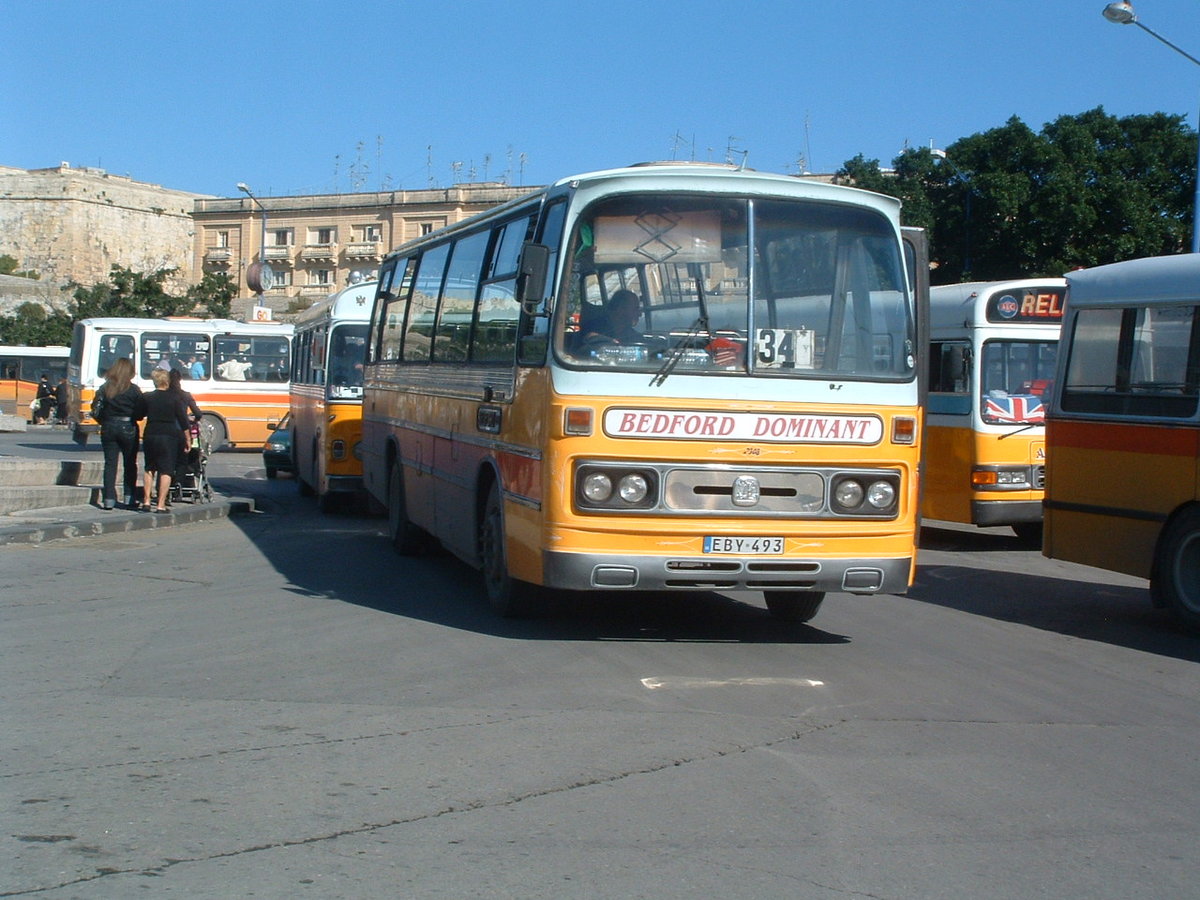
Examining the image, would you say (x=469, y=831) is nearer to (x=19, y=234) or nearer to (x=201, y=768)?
(x=201, y=768)

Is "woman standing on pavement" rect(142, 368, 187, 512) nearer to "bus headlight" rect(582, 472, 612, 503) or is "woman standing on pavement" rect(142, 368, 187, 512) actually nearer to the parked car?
the parked car

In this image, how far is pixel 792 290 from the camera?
8.23m

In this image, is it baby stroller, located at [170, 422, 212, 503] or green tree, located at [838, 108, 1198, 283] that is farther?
green tree, located at [838, 108, 1198, 283]

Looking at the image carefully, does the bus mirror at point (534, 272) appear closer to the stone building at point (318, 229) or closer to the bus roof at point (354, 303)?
the bus roof at point (354, 303)

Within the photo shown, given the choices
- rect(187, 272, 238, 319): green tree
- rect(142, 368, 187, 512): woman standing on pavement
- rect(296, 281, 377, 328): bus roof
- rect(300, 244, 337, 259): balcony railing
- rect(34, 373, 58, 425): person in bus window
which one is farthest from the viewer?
rect(300, 244, 337, 259): balcony railing

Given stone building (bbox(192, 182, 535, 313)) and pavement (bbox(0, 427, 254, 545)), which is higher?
stone building (bbox(192, 182, 535, 313))

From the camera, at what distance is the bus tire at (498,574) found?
9086 mm

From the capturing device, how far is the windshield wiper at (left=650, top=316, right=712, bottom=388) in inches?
315

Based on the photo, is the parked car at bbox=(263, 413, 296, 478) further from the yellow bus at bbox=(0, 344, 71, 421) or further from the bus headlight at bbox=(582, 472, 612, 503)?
the yellow bus at bbox=(0, 344, 71, 421)

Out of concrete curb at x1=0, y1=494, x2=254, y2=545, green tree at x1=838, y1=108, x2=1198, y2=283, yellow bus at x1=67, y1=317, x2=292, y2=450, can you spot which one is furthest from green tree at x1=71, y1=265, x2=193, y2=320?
concrete curb at x1=0, y1=494, x2=254, y2=545

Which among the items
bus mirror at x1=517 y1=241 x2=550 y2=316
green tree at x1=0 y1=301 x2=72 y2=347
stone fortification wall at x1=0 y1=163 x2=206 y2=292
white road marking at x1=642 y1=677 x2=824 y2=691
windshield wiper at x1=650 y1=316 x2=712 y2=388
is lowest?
white road marking at x1=642 y1=677 x2=824 y2=691

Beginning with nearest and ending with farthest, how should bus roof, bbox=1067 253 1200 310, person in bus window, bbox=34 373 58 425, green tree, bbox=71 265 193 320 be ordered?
bus roof, bbox=1067 253 1200 310
person in bus window, bbox=34 373 58 425
green tree, bbox=71 265 193 320

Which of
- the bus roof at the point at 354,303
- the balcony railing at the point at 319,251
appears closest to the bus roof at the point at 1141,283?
the bus roof at the point at 354,303

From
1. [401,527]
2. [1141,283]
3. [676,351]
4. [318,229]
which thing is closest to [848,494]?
[676,351]
